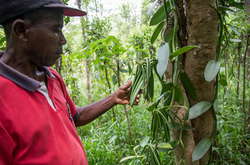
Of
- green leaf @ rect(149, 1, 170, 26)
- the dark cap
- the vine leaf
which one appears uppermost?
the dark cap

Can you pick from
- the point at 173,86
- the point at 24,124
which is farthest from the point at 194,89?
the point at 24,124

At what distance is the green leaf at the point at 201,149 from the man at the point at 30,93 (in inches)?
13.3

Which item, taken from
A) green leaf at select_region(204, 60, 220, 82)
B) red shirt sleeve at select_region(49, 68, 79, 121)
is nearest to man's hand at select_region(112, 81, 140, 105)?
red shirt sleeve at select_region(49, 68, 79, 121)

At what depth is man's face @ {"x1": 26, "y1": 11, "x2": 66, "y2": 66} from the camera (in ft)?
2.01

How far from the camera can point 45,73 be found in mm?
796

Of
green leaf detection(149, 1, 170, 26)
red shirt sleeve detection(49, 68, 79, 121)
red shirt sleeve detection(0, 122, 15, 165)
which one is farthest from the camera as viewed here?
red shirt sleeve detection(49, 68, 79, 121)

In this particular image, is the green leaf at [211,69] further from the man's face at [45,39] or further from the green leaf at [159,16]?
the man's face at [45,39]

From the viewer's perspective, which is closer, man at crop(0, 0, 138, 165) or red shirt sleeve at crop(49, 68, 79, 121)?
man at crop(0, 0, 138, 165)

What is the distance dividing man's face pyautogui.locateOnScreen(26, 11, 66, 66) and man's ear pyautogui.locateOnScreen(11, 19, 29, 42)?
1cm

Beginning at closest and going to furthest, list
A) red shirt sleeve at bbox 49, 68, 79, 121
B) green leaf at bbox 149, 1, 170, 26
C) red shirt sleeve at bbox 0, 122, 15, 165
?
1. red shirt sleeve at bbox 0, 122, 15, 165
2. green leaf at bbox 149, 1, 170, 26
3. red shirt sleeve at bbox 49, 68, 79, 121

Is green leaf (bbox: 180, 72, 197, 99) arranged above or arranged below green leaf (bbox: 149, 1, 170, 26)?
below

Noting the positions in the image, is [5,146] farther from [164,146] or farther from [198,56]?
[198,56]

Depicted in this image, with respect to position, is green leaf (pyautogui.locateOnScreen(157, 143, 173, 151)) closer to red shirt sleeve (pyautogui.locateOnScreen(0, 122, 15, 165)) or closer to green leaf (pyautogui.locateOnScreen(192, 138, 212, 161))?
green leaf (pyautogui.locateOnScreen(192, 138, 212, 161))

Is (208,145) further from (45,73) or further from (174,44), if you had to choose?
(45,73)
